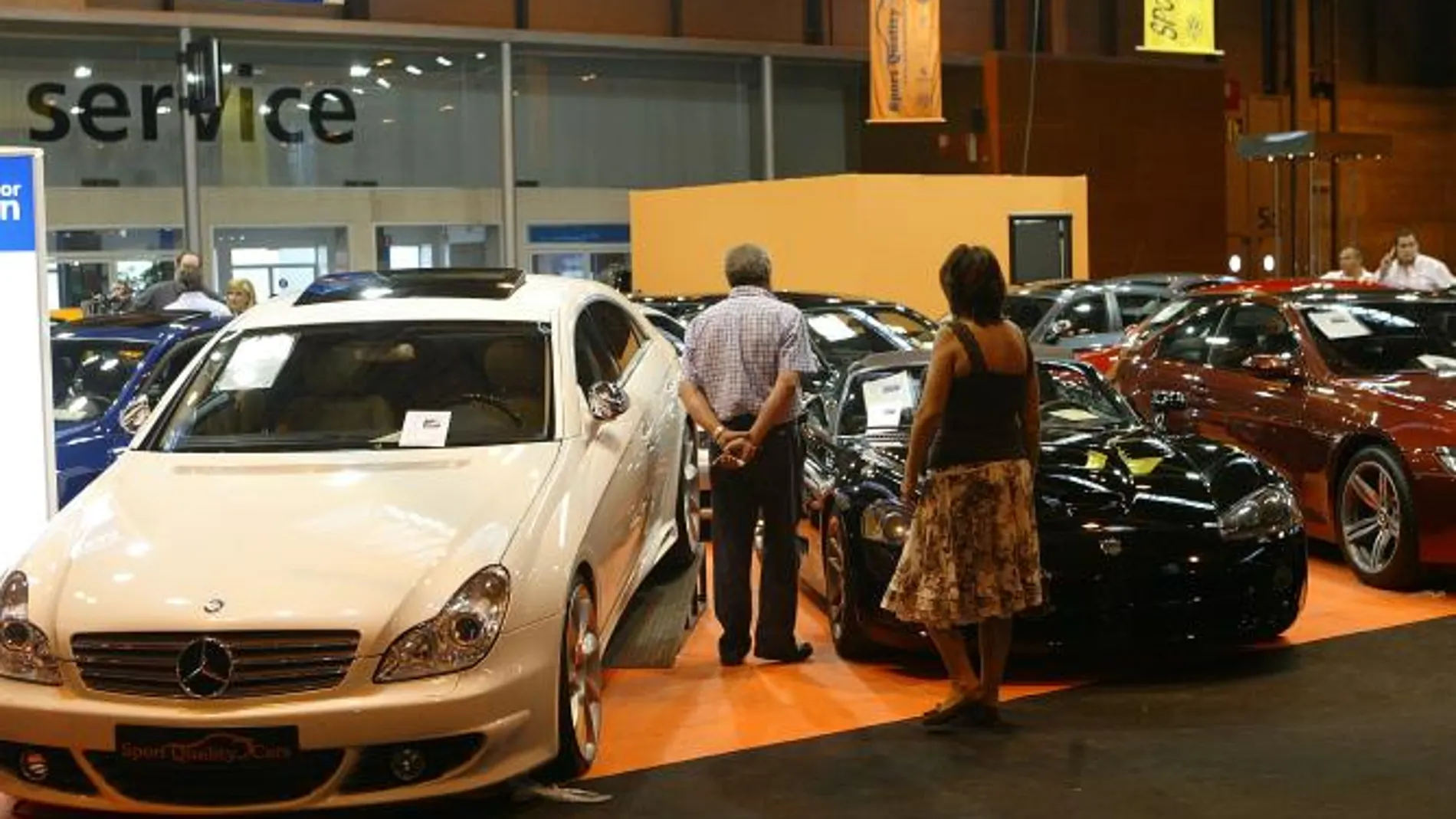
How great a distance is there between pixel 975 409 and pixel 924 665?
1513mm

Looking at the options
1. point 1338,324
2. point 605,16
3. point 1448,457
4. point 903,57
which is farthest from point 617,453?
point 605,16

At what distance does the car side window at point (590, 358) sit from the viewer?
657 centimetres

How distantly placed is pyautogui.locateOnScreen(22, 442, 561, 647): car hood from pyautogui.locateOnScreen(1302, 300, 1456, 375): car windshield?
4.79 m

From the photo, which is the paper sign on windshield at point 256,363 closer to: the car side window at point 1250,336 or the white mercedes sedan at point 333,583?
the white mercedes sedan at point 333,583

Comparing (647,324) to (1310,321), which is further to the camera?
(1310,321)

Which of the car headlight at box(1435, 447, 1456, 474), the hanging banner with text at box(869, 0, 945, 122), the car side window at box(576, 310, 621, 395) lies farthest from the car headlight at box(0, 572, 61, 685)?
the hanging banner with text at box(869, 0, 945, 122)

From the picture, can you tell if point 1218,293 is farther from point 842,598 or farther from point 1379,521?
point 842,598

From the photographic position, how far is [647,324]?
832cm

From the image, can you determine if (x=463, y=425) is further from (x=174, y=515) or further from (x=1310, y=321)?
(x=1310, y=321)

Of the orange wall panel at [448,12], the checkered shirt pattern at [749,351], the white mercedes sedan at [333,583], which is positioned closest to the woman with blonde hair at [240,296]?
the white mercedes sedan at [333,583]

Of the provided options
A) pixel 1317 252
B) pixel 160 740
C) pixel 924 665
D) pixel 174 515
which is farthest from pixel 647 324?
pixel 1317 252

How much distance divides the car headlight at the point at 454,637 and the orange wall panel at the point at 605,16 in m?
18.4

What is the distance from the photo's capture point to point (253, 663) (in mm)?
4738

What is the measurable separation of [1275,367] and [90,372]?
6056 millimetres
